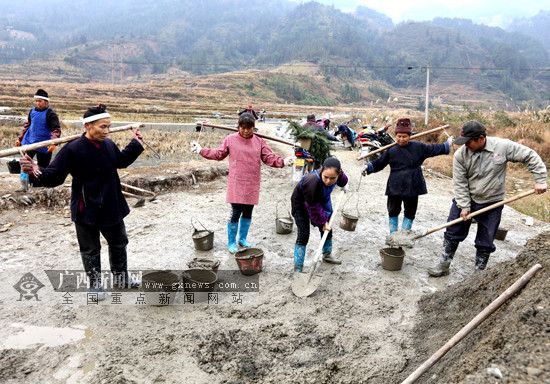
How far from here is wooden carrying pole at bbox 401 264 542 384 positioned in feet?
7.29

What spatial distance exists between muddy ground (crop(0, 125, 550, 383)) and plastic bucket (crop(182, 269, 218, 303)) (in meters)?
0.12

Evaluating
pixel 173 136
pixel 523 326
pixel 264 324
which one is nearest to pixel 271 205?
pixel 264 324

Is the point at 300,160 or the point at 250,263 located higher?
the point at 300,160

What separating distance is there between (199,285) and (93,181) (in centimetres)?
150

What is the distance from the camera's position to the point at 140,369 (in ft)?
9.42

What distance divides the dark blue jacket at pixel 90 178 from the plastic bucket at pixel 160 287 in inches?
30.0

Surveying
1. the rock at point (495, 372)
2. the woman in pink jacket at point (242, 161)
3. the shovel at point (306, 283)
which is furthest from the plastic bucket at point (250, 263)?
the rock at point (495, 372)

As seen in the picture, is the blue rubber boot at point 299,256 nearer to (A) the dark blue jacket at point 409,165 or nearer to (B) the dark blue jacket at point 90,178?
(A) the dark blue jacket at point 409,165

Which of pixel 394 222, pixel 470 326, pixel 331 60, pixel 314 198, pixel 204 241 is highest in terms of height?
pixel 331 60

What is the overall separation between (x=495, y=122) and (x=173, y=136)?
45.4 feet

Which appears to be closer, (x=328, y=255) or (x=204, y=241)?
(x=328, y=255)

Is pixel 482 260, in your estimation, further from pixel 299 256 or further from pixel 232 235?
pixel 232 235

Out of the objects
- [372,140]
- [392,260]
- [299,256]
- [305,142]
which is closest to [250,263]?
[299,256]

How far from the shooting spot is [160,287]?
3.92 meters
